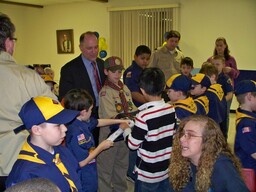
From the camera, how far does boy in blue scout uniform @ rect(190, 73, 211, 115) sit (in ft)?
10.9

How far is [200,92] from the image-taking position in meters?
3.46

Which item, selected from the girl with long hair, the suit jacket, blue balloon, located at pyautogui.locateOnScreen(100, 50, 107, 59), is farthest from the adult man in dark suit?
blue balloon, located at pyautogui.locateOnScreen(100, 50, 107, 59)

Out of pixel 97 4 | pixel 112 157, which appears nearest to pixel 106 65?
pixel 112 157

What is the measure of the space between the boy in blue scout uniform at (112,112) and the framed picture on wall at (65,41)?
822 centimetres

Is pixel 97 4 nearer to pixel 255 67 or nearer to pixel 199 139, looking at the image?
pixel 255 67

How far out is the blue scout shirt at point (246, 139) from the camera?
2.42m

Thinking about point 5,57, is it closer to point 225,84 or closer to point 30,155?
point 30,155

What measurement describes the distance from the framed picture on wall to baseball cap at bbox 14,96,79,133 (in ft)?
32.1

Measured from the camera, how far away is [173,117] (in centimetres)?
251

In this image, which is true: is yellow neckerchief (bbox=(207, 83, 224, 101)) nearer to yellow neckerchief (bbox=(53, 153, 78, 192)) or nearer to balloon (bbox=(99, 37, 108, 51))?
yellow neckerchief (bbox=(53, 153, 78, 192))

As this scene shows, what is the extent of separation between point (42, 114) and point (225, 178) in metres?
0.95

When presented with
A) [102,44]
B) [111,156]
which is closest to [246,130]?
[111,156]

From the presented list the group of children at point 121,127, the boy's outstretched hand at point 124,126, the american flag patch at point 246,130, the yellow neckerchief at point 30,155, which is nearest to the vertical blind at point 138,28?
the group of children at point 121,127

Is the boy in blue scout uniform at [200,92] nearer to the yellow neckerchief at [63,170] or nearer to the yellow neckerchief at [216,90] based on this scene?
the yellow neckerchief at [216,90]
